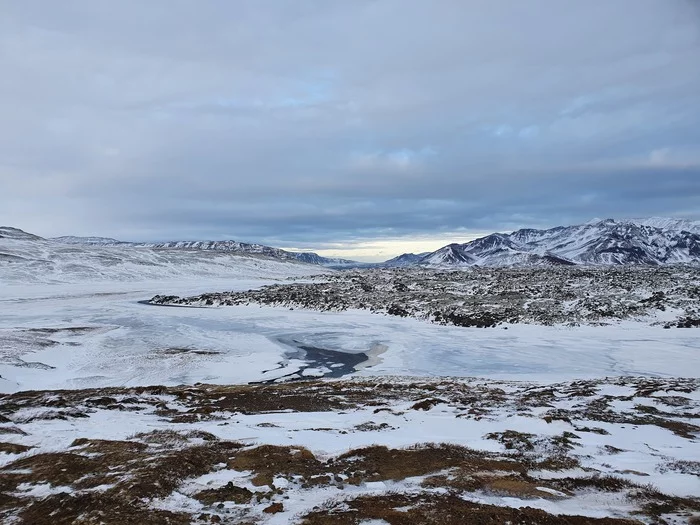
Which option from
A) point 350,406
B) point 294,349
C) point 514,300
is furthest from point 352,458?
point 514,300

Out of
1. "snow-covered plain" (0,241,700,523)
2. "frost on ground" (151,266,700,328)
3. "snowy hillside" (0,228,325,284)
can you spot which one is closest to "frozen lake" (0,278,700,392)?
"snow-covered plain" (0,241,700,523)

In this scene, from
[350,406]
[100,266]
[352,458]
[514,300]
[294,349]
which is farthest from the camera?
[100,266]

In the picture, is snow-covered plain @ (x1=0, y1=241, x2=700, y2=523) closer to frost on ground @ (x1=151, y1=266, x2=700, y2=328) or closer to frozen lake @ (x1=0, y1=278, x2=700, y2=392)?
frozen lake @ (x1=0, y1=278, x2=700, y2=392)

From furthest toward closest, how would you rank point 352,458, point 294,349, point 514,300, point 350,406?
point 514,300 → point 294,349 → point 350,406 → point 352,458

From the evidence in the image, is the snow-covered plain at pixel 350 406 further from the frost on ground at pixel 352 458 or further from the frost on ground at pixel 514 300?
the frost on ground at pixel 514 300

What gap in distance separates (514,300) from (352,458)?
3642cm

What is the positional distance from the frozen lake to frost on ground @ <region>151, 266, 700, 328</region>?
2135mm

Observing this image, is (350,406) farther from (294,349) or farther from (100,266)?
(100,266)

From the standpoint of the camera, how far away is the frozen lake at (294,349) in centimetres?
2122

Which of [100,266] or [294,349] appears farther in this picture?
[100,266]

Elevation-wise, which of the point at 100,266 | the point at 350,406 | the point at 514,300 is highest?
the point at 100,266

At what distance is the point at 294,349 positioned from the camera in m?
28.0

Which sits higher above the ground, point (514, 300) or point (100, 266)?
point (100, 266)

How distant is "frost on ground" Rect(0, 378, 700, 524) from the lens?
21.4ft
